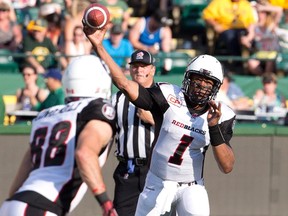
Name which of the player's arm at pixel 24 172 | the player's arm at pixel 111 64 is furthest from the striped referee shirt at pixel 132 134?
the player's arm at pixel 24 172

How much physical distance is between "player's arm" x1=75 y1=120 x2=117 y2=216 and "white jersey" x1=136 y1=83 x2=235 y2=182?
157cm

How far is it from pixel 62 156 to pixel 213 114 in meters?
1.59

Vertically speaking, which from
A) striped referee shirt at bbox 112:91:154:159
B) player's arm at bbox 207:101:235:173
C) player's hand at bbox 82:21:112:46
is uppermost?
player's hand at bbox 82:21:112:46

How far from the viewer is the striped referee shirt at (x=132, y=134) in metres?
8.05

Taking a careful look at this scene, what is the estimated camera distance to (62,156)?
5.17 metres

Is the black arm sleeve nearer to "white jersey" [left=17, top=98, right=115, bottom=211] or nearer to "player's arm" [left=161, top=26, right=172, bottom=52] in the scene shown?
"white jersey" [left=17, top=98, right=115, bottom=211]

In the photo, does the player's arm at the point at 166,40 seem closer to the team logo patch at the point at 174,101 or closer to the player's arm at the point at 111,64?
the team logo patch at the point at 174,101

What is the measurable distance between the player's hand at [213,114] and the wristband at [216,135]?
0.16ft

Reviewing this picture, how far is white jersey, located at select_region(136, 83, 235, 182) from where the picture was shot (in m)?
6.77

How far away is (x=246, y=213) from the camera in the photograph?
34.5 ft

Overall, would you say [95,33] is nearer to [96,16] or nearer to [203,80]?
[96,16]

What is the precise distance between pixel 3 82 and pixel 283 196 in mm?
3818

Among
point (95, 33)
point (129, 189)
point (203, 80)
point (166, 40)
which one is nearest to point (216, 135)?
point (203, 80)

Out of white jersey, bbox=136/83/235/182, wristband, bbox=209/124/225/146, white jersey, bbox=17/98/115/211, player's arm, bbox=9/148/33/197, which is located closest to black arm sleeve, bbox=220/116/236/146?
white jersey, bbox=136/83/235/182
